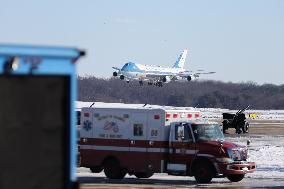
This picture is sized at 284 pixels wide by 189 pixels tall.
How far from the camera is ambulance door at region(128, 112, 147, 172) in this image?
2425 centimetres

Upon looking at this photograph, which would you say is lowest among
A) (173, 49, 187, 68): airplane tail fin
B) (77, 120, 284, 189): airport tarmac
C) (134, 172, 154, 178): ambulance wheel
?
(77, 120, 284, 189): airport tarmac

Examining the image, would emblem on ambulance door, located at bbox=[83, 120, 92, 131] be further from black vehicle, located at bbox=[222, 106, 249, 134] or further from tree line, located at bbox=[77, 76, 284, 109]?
tree line, located at bbox=[77, 76, 284, 109]

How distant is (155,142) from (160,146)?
185 mm

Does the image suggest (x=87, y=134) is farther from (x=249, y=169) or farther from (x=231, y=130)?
(x=231, y=130)

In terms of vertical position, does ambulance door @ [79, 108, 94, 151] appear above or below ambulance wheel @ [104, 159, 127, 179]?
above

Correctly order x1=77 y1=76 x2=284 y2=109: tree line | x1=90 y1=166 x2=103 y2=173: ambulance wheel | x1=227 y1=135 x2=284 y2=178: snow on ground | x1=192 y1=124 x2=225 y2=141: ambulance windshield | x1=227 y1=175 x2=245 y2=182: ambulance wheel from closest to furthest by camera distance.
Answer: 1. x1=192 y1=124 x2=225 y2=141: ambulance windshield
2. x1=227 y1=175 x2=245 y2=182: ambulance wheel
3. x1=90 y1=166 x2=103 y2=173: ambulance wheel
4. x1=227 y1=135 x2=284 y2=178: snow on ground
5. x1=77 y1=76 x2=284 y2=109: tree line

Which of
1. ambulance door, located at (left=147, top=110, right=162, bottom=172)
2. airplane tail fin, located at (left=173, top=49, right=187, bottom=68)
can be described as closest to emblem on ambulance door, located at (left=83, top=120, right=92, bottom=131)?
ambulance door, located at (left=147, top=110, right=162, bottom=172)

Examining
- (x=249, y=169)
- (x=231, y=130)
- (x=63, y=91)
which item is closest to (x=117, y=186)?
(x=249, y=169)

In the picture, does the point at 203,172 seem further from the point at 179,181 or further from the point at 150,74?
the point at 150,74

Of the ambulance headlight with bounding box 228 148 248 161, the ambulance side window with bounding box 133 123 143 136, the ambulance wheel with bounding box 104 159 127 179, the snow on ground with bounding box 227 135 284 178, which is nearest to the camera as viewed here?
the ambulance headlight with bounding box 228 148 248 161

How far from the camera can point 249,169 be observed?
78.4ft

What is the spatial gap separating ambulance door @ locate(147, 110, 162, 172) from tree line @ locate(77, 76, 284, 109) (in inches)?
4868

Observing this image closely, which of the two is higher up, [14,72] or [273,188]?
[14,72]

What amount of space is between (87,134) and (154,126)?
235 centimetres
